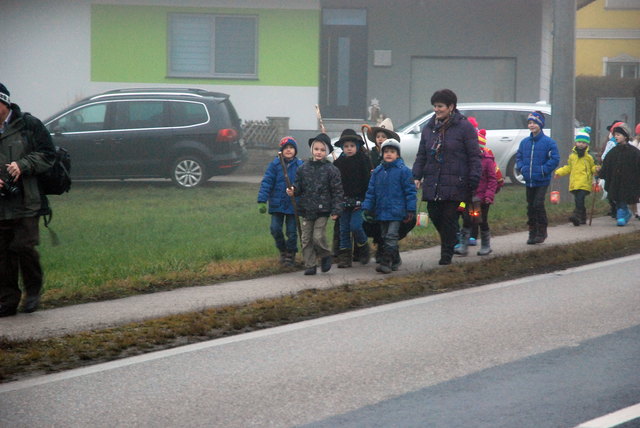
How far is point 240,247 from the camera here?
1336cm

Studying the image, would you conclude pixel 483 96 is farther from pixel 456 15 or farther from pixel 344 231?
pixel 344 231

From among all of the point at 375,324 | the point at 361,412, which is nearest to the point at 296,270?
the point at 375,324

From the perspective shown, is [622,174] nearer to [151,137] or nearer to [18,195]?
[18,195]

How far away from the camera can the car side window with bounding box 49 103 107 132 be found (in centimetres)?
2155

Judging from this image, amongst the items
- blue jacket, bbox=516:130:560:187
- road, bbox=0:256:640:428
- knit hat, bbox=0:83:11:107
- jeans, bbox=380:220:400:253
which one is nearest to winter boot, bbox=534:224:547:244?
blue jacket, bbox=516:130:560:187

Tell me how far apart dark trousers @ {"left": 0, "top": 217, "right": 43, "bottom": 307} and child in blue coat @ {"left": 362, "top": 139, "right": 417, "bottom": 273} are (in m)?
3.59

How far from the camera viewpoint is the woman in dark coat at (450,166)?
11.5 metres

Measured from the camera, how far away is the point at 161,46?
27109 millimetres

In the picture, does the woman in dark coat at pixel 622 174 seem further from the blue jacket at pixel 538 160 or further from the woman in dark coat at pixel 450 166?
the woman in dark coat at pixel 450 166

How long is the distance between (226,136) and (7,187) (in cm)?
1320

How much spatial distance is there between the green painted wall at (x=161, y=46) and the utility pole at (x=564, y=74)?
9828 millimetres

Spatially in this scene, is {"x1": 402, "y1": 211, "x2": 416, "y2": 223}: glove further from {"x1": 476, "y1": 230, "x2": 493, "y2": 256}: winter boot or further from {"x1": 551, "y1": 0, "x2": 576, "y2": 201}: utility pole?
{"x1": 551, "y1": 0, "x2": 576, "y2": 201}: utility pole

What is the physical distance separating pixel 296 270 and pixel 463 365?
4794 mm

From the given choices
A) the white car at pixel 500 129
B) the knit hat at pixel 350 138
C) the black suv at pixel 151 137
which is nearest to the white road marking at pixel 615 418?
the knit hat at pixel 350 138
